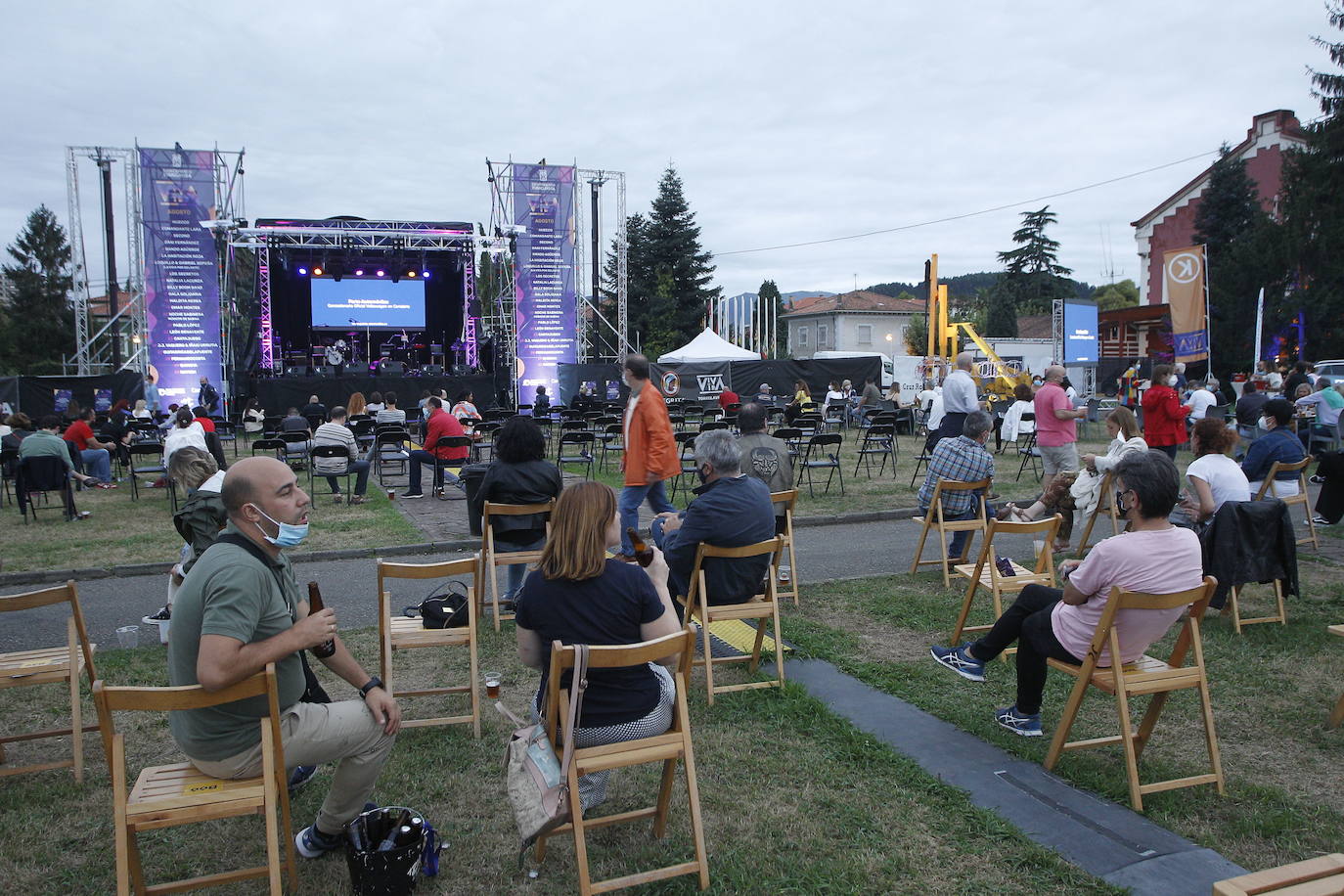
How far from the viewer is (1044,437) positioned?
8.62m

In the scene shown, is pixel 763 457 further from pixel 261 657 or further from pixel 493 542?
pixel 261 657

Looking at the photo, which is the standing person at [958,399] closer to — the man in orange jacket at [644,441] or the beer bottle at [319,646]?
the man in orange jacket at [644,441]

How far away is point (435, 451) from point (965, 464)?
731 cm

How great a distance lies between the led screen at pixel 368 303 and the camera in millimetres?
24141

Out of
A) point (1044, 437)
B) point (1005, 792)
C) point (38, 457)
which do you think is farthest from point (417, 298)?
point (1005, 792)

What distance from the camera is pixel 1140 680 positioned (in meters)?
3.44

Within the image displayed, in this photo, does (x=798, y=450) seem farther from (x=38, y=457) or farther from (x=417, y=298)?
(x=417, y=298)

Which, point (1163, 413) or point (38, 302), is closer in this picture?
point (1163, 413)

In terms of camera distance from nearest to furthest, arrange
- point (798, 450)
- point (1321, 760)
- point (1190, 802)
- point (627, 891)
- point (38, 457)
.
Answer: point (627, 891), point (1190, 802), point (1321, 760), point (38, 457), point (798, 450)

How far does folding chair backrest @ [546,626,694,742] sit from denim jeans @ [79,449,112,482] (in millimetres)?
12419

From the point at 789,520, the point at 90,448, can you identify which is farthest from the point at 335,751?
the point at 90,448

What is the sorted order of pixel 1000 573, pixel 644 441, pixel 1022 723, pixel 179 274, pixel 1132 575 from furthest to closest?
pixel 179 274 → pixel 644 441 → pixel 1000 573 → pixel 1022 723 → pixel 1132 575

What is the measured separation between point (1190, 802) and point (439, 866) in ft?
9.24

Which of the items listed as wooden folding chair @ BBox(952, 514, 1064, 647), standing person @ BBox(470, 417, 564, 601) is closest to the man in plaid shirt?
wooden folding chair @ BBox(952, 514, 1064, 647)
